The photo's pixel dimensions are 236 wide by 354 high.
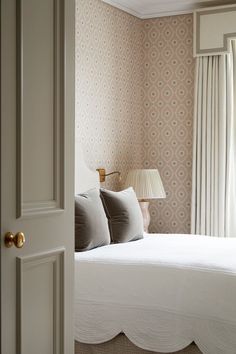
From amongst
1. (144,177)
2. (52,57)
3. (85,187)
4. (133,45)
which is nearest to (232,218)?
(144,177)

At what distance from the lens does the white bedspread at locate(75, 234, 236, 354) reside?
3.18 metres

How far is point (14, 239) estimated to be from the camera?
2182 millimetres

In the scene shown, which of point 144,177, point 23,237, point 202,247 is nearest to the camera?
point 23,237

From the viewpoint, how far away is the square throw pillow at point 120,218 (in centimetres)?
433

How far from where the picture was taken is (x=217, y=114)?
5.52 meters

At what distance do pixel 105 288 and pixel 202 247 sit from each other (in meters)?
0.86

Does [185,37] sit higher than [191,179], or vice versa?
[185,37]

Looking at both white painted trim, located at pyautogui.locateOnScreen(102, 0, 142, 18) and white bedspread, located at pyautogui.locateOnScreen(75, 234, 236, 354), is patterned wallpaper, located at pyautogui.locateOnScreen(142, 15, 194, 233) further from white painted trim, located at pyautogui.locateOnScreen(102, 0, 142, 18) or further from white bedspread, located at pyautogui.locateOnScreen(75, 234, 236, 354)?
white bedspread, located at pyautogui.locateOnScreen(75, 234, 236, 354)

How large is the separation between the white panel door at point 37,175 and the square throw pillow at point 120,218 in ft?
5.71

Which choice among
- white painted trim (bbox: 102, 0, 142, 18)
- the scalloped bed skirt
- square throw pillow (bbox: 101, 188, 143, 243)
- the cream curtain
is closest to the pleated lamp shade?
the cream curtain

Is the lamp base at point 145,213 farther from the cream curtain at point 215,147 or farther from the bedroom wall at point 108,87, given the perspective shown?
the cream curtain at point 215,147

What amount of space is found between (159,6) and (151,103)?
2.95ft

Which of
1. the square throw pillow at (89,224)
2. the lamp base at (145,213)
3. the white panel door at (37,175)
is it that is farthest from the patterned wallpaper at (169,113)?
the white panel door at (37,175)

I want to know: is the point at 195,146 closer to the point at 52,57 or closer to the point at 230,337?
the point at 230,337
